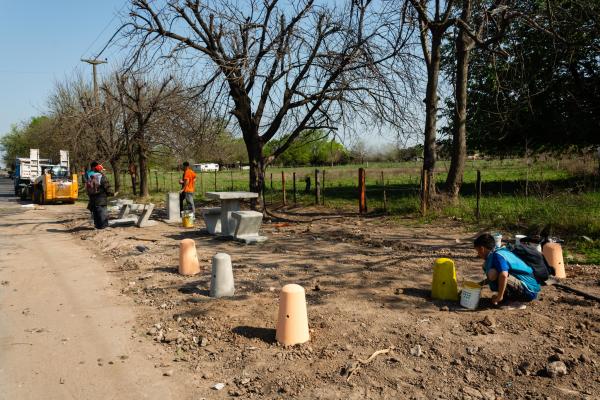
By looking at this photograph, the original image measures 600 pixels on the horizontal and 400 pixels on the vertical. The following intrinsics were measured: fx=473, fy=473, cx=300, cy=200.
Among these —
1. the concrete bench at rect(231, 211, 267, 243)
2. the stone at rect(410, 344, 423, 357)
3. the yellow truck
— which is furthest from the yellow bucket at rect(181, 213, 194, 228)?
the yellow truck

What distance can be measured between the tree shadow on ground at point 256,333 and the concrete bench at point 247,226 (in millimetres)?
5112

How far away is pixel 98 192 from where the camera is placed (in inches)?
498

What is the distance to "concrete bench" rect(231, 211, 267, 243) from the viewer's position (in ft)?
33.9

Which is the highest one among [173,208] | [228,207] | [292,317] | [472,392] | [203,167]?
[203,167]

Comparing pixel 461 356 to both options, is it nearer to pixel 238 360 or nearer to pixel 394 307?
pixel 394 307

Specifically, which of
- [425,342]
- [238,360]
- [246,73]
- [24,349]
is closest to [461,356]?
[425,342]

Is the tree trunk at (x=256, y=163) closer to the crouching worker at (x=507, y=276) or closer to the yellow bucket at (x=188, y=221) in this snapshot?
the yellow bucket at (x=188, y=221)

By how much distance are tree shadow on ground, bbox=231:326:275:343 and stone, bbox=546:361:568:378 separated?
2.56 m

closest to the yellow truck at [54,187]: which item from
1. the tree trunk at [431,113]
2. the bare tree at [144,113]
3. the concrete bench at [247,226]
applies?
the bare tree at [144,113]

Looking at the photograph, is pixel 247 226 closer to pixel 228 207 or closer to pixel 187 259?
pixel 228 207

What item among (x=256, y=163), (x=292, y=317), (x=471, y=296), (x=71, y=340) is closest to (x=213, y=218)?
(x=256, y=163)

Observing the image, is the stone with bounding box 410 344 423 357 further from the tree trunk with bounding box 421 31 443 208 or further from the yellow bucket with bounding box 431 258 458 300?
the tree trunk with bounding box 421 31 443 208

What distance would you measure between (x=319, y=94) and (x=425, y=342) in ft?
32.7

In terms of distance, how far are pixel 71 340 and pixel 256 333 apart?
1995mm
